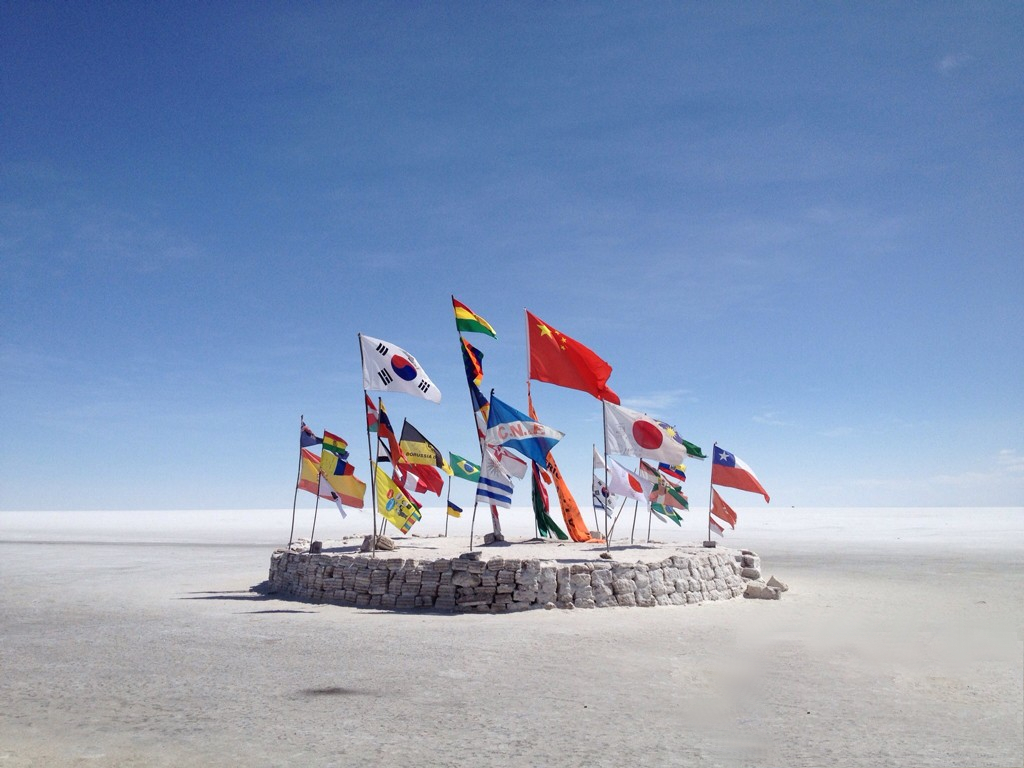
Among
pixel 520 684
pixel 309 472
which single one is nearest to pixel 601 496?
pixel 309 472

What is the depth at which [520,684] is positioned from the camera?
9.58 m

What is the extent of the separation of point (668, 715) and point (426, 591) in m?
8.36

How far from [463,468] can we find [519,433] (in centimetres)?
526

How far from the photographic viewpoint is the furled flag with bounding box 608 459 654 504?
67.1 ft

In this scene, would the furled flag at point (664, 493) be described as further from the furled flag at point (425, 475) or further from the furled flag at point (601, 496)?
the furled flag at point (425, 475)

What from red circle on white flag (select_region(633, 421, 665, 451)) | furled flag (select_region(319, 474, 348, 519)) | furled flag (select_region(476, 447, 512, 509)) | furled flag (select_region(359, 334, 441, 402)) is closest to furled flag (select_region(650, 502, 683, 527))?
red circle on white flag (select_region(633, 421, 665, 451))

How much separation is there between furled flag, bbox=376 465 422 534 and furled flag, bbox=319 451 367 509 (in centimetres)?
55

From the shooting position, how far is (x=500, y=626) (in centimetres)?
1347

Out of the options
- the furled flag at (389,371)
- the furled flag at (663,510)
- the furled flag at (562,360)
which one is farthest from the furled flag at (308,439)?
the furled flag at (663,510)

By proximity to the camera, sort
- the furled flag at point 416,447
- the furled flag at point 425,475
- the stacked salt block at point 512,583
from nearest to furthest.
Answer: the stacked salt block at point 512,583 < the furled flag at point 416,447 < the furled flag at point 425,475

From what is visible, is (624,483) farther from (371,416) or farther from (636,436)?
(371,416)

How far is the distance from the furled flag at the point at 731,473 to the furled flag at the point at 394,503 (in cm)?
857

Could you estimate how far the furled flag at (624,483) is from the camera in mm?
20459

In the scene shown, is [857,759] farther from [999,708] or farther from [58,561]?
[58,561]
